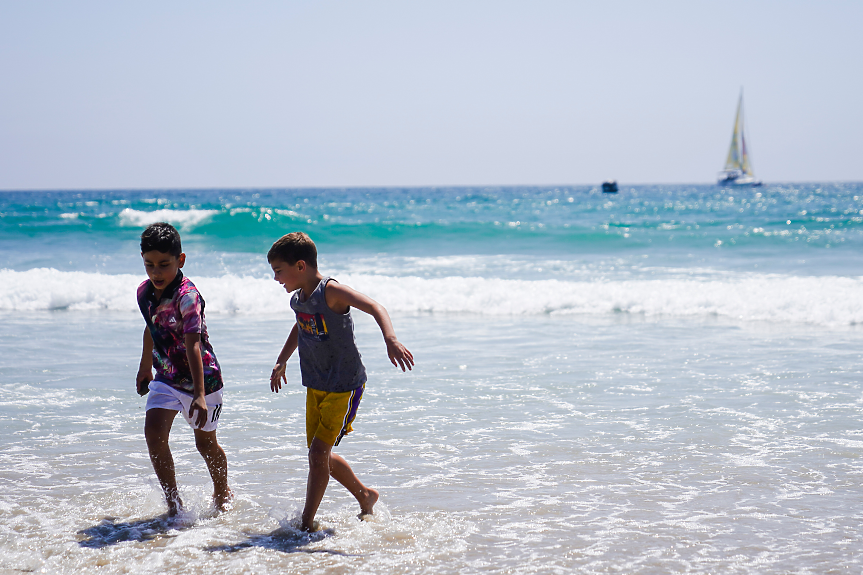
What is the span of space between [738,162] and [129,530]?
3294 inches

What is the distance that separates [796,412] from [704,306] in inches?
235

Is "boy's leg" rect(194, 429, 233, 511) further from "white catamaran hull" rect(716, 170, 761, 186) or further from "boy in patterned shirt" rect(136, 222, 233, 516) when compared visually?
"white catamaran hull" rect(716, 170, 761, 186)

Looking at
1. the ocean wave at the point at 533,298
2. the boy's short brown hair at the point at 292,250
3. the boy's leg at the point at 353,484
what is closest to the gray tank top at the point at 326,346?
the boy's short brown hair at the point at 292,250

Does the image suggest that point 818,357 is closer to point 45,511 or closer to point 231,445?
point 231,445

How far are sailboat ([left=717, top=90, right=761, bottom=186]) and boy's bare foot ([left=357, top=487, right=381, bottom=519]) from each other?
75.8 meters

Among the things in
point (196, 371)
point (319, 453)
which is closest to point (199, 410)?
point (196, 371)

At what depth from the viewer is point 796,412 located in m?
5.53

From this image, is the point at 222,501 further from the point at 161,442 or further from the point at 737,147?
the point at 737,147

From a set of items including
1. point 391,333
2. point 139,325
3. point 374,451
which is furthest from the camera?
point 139,325

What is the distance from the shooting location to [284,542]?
3.42 meters

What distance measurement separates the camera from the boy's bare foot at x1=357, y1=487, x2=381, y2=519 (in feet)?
12.1

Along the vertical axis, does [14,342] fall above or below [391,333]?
below

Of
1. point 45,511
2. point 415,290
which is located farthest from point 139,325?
point 45,511

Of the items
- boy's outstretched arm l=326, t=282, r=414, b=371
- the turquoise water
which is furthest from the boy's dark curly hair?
the turquoise water
